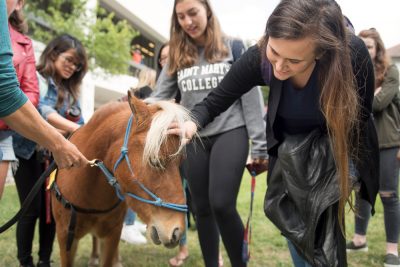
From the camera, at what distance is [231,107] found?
9.93 ft

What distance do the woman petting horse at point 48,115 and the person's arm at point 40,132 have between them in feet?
4.49

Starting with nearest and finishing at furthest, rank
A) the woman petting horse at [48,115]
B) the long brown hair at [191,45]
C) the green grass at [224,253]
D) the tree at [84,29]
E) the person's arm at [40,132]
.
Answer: the person's arm at [40,132] → the long brown hair at [191,45] → the woman petting horse at [48,115] → the green grass at [224,253] → the tree at [84,29]

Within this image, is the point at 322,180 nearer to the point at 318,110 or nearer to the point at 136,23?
the point at 318,110

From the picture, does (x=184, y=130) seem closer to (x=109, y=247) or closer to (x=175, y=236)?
(x=175, y=236)

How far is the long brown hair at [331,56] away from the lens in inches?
72.5

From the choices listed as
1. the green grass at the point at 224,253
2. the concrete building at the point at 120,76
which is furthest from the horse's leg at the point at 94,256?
the concrete building at the point at 120,76

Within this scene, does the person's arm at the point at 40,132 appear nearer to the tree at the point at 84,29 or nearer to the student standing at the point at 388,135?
the student standing at the point at 388,135

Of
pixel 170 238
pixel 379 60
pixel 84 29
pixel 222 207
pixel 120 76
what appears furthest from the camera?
pixel 120 76

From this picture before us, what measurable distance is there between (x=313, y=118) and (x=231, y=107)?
0.94 metres

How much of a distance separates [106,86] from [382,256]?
2279 centimetres

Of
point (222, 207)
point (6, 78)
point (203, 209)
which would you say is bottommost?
point (203, 209)

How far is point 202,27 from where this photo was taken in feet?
10.2

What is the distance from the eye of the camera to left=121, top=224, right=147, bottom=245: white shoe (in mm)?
4840

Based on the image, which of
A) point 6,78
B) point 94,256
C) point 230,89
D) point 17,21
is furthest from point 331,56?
point 94,256
